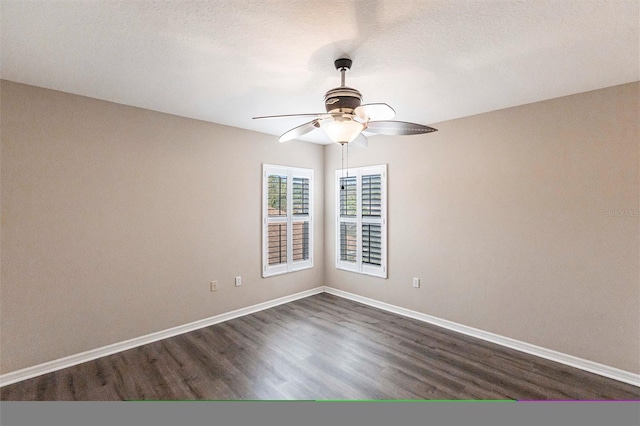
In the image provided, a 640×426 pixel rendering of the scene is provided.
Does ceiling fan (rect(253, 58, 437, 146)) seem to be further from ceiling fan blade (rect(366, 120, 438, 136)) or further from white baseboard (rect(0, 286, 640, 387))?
white baseboard (rect(0, 286, 640, 387))

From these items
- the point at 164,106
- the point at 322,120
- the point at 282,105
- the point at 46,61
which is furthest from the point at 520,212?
the point at 46,61

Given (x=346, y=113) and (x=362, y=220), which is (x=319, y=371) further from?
(x=362, y=220)

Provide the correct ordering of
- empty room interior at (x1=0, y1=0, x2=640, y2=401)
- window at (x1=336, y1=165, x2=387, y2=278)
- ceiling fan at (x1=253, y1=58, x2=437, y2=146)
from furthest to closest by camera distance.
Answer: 1. window at (x1=336, y1=165, x2=387, y2=278)
2. ceiling fan at (x1=253, y1=58, x2=437, y2=146)
3. empty room interior at (x1=0, y1=0, x2=640, y2=401)

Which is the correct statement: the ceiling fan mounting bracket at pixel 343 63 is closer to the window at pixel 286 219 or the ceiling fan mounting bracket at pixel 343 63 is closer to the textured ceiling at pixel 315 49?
the textured ceiling at pixel 315 49

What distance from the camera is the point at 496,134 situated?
10.3 feet

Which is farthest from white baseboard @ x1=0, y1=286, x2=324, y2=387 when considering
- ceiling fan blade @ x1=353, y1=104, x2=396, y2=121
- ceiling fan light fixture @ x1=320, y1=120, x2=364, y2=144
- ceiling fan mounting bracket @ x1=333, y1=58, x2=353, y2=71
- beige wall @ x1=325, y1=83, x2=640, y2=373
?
ceiling fan mounting bracket @ x1=333, y1=58, x2=353, y2=71

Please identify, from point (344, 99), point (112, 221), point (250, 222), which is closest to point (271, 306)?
point (250, 222)

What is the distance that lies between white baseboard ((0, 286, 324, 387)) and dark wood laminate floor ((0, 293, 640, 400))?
7cm

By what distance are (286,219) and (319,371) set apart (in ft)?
7.55

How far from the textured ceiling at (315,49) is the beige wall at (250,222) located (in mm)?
383

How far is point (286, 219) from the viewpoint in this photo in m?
4.43

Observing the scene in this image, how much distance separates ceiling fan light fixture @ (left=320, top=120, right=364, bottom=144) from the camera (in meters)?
2.06

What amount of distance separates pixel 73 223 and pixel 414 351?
3.44 metres

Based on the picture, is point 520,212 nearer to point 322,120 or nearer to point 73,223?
point 322,120
